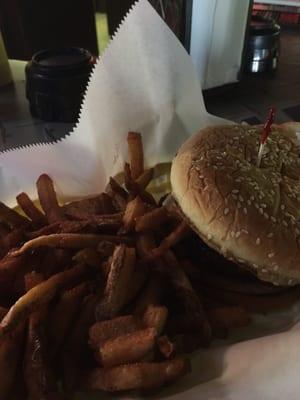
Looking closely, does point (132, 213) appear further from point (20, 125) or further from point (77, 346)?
point (20, 125)

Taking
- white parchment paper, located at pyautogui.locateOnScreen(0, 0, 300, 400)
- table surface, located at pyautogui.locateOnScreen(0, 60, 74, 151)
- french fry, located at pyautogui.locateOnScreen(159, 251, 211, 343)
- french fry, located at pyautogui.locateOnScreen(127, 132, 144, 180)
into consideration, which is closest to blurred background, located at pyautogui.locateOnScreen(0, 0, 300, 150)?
table surface, located at pyautogui.locateOnScreen(0, 60, 74, 151)

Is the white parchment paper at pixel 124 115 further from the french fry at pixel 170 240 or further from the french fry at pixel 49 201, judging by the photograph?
the french fry at pixel 170 240

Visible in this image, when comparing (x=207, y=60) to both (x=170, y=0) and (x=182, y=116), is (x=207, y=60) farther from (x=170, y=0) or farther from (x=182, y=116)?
(x=182, y=116)

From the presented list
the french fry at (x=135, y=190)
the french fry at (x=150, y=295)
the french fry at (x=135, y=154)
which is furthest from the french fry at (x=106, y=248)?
the french fry at (x=135, y=154)

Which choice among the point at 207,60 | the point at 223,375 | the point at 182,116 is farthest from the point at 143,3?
the point at 223,375

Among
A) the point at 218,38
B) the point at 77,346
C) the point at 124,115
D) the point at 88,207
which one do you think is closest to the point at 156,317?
the point at 77,346

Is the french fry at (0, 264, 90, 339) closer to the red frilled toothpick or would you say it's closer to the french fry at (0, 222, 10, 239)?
the french fry at (0, 222, 10, 239)

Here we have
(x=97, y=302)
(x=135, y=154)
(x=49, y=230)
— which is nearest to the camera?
(x=97, y=302)
